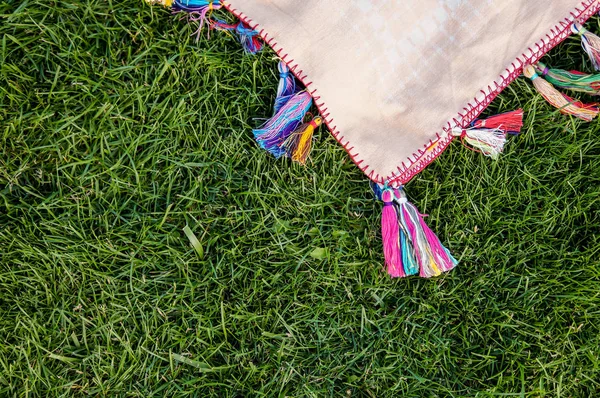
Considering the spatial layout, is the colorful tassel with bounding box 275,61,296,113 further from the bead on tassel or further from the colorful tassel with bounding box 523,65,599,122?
the colorful tassel with bounding box 523,65,599,122

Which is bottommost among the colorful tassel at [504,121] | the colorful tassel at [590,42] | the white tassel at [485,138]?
the white tassel at [485,138]

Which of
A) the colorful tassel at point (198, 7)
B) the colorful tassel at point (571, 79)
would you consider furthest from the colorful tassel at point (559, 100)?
the colorful tassel at point (198, 7)

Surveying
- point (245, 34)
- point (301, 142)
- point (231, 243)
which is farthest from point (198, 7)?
point (231, 243)

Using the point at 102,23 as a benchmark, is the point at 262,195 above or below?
below

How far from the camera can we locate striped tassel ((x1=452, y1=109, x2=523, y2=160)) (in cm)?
113

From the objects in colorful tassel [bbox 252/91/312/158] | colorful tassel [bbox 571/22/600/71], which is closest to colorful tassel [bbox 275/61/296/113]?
colorful tassel [bbox 252/91/312/158]

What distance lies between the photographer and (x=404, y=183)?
1149 mm

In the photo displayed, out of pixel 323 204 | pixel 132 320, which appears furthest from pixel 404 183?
pixel 132 320

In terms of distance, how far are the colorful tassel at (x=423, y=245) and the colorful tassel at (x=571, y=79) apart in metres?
0.45

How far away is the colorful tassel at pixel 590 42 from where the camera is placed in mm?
1164

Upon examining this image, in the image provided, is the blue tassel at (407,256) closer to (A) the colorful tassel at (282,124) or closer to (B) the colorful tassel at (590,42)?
(A) the colorful tassel at (282,124)

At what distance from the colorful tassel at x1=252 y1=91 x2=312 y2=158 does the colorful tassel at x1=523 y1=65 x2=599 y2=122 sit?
0.52m

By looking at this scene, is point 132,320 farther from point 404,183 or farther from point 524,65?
point 524,65

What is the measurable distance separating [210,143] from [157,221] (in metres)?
0.21
